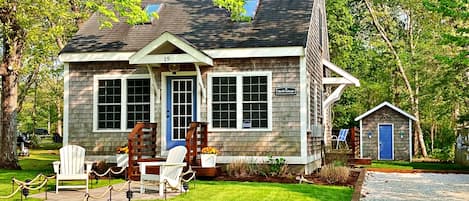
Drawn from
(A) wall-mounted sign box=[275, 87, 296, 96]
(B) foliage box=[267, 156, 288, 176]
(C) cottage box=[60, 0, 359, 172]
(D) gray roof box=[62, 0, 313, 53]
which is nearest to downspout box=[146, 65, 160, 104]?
(C) cottage box=[60, 0, 359, 172]

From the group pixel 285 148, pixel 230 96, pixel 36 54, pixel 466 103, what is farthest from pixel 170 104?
pixel 466 103

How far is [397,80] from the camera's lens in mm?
32031

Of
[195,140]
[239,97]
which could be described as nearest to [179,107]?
[195,140]

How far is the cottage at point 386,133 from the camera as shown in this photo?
84.4ft

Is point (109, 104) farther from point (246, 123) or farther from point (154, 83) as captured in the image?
point (246, 123)

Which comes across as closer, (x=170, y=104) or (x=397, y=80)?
(x=170, y=104)

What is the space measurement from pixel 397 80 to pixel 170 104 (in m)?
20.9

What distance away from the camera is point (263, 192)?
1005 centimetres

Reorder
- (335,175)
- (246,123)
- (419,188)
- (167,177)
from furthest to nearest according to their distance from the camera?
(246,123) → (335,175) → (419,188) → (167,177)

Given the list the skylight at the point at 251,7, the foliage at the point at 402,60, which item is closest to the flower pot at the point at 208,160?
the skylight at the point at 251,7

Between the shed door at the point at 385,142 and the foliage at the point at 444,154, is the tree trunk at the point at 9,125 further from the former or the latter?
the foliage at the point at 444,154

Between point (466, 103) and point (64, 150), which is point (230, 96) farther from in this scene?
point (466, 103)

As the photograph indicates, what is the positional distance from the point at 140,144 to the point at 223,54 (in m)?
3.03

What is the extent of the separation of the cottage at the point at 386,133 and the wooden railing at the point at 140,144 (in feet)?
47.0
